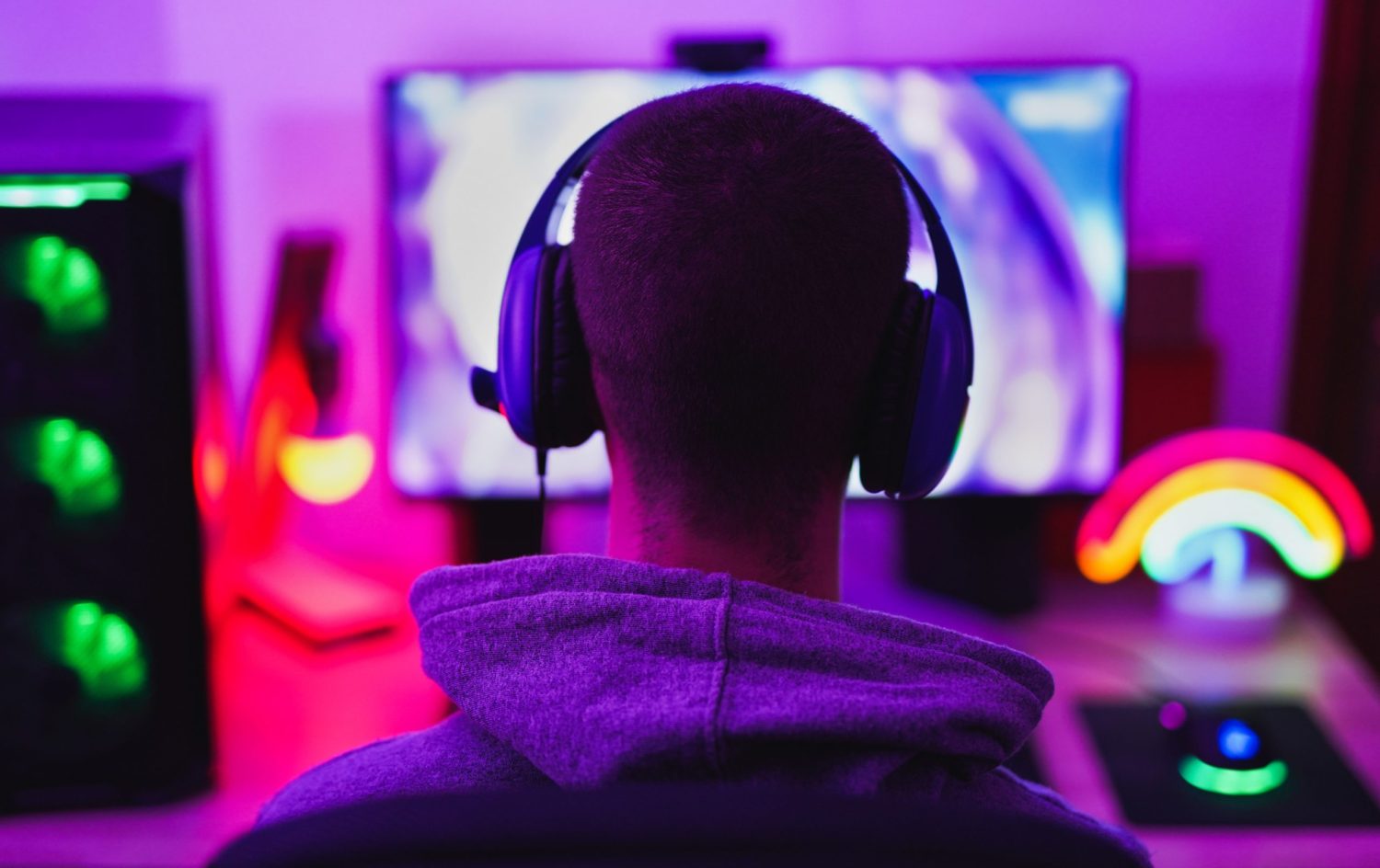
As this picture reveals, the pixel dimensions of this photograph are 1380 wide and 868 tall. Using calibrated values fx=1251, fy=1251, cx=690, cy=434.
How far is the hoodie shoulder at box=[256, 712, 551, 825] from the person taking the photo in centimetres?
60

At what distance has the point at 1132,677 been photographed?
125 cm

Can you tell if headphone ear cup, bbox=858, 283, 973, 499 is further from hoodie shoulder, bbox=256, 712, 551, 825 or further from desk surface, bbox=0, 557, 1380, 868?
desk surface, bbox=0, 557, 1380, 868

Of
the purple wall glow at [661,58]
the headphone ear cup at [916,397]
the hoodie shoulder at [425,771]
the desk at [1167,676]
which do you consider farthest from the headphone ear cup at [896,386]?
the purple wall glow at [661,58]

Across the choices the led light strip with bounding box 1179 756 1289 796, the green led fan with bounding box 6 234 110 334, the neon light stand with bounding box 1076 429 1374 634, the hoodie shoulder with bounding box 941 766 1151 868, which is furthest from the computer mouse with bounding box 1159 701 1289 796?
the green led fan with bounding box 6 234 110 334

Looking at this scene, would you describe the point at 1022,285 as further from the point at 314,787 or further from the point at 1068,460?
A: the point at 314,787

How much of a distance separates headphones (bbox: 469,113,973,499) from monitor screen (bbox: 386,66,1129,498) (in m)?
0.53

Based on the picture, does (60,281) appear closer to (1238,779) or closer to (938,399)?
(938,399)

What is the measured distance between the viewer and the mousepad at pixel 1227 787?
Answer: 1004mm

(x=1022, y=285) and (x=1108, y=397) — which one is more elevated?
(x=1022, y=285)

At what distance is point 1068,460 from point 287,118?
0.99m

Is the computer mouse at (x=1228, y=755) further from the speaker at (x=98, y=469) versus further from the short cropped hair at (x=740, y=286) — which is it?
the speaker at (x=98, y=469)

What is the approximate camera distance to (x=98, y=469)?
3.43 feet

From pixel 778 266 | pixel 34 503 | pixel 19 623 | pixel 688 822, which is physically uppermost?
pixel 778 266

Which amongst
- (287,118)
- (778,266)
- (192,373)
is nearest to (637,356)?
(778,266)
